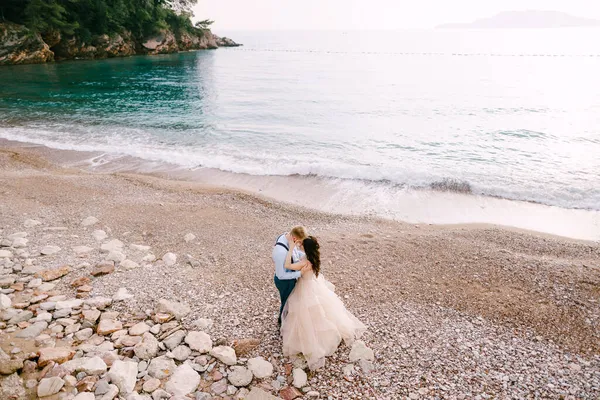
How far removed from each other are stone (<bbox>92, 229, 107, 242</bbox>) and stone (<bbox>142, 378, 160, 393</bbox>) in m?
5.42

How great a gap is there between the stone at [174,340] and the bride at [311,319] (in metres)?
1.75

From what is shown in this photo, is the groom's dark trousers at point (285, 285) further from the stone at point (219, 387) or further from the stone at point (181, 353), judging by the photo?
the stone at point (181, 353)

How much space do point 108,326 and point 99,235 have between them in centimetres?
421

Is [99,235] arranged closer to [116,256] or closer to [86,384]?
[116,256]

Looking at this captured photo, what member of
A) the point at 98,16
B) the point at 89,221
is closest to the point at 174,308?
the point at 89,221

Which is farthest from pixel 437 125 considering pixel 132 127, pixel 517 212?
pixel 132 127

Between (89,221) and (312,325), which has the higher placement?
(312,325)

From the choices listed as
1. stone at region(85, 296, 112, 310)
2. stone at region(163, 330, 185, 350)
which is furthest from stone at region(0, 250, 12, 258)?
stone at region(163, 330, 185, 350)

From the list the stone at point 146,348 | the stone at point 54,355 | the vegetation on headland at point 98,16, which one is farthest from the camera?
the vegetation on headland at point 98,16

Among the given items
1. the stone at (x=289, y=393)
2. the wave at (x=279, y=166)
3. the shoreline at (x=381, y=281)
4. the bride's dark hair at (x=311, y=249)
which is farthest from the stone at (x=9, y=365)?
the wave at (x=279, y=166)

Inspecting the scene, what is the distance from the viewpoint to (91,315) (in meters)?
6.43

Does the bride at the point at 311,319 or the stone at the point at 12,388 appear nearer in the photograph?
the stone at the point at 12,388

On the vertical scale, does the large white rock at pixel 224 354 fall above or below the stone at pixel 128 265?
below

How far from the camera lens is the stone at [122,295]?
698 cm
